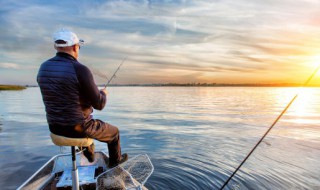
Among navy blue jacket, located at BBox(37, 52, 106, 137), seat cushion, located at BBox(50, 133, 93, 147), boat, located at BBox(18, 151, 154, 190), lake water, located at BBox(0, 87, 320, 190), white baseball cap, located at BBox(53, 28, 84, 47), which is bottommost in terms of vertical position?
lake water, located at BBox(0, 87, 320, 190)

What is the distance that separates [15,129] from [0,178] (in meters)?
11.7

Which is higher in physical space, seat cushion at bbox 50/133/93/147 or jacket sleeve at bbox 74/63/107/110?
jacket sleeve at bbox 74/63/107/110

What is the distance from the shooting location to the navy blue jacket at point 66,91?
435 centimetres

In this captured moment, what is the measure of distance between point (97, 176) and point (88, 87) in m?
2.45

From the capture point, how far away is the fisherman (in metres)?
4.36

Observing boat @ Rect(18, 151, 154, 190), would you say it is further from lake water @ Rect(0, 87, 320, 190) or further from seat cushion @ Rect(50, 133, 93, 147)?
lake water @ Rect(0, 87, 320, 190)

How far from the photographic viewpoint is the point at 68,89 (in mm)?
4379

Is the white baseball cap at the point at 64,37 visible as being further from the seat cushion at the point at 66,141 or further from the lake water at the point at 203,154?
the lake water at the point at 203,154

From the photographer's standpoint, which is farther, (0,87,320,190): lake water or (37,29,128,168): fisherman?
(0,87,320,190): lake water

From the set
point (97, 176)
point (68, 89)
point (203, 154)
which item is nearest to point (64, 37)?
point (68, 89)

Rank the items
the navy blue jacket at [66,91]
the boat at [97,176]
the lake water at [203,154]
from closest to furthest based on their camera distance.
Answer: the navy blue jacket at [66,91], the boat at [97,176], the lake water at [203,154]

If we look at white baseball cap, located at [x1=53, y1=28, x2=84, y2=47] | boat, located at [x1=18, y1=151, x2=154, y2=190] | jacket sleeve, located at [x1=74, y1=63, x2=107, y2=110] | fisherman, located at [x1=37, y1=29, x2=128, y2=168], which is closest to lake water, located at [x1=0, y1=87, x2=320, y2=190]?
boat, located at [x1=18, y1=151, x2=154, y2=190]

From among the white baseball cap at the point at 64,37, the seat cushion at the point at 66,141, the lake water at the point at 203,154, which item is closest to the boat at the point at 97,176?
A: the seat cushion at the point at 66,141

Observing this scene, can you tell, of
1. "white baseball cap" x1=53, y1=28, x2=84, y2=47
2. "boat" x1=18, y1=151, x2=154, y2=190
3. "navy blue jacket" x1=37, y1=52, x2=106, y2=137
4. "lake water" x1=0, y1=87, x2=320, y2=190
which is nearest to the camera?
"navy blue jacket" x1=37, y1=52, x2=106, y2=137
